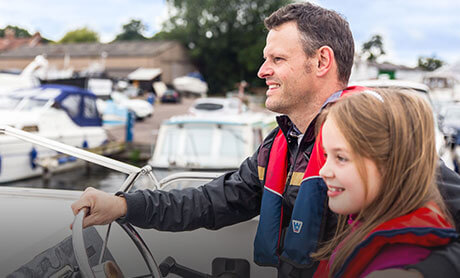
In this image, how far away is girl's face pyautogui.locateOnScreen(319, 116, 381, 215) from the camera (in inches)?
52.9

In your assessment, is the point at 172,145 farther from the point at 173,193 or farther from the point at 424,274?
the point at 424,274

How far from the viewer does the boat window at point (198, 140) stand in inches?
260

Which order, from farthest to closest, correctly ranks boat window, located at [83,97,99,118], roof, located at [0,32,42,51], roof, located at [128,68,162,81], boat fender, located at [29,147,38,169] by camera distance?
1. roof, located at [0,32,42,51]
2. roof, located at [128,68,162,81]
3. boat window, located at [83,97,99,118]
4. boat fender, located at [29,147,38,169]

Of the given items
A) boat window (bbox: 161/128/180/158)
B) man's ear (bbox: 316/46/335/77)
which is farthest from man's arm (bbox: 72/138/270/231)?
boat window (bbox: 161/128/180/158)

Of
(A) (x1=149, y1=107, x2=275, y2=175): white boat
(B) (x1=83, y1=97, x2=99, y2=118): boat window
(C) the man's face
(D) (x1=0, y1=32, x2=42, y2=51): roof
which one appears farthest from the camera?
(D) (x1=0, y1=32, x2=42, y2=51): roof

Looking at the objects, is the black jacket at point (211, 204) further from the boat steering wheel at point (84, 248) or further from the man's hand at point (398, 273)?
the man's hand at point (398, 273)

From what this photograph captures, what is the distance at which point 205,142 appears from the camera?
21.8 feet

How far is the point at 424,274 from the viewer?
1.25 metres

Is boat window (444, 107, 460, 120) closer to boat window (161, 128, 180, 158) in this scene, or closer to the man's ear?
boat window (161, 128, 180, 158)

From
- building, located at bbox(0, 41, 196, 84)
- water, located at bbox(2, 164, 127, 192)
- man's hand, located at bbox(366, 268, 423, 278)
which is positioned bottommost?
water, located at bbox(2, 164, 127, 192)

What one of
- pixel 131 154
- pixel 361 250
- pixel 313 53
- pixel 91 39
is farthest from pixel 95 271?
pixel 91 39

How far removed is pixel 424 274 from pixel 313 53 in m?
1.16

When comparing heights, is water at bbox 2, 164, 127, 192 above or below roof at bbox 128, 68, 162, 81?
below

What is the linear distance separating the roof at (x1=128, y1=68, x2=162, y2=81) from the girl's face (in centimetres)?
5203
